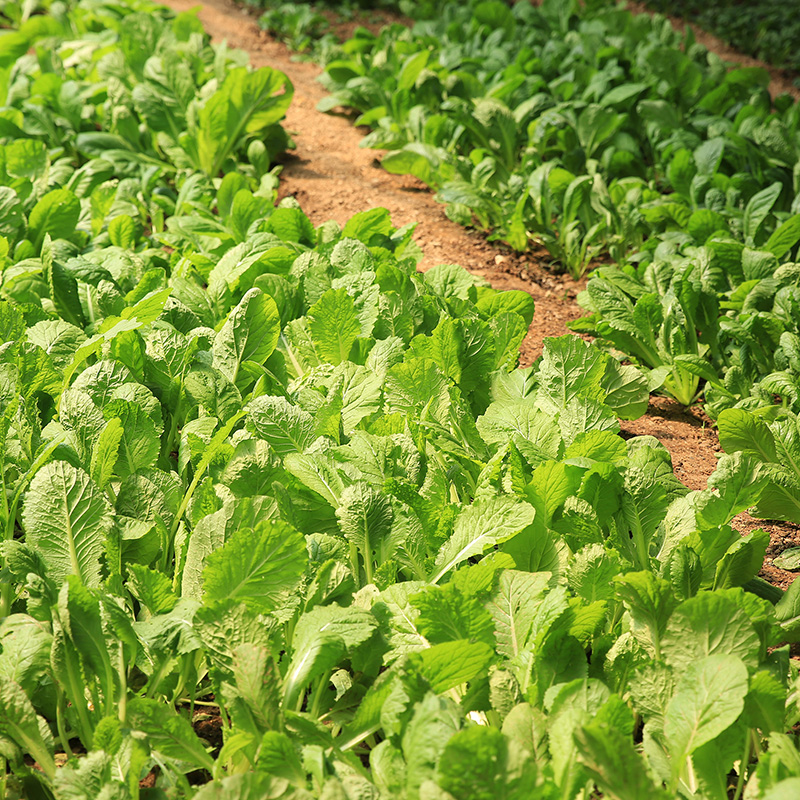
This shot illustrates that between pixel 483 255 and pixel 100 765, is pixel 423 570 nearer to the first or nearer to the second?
pixel 100 765

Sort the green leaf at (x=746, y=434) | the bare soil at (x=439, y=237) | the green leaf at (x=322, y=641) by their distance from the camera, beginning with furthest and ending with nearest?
the bare soil at (x=439, y=237) < the green leaf at (x=746, y=434) < the green leaf at (x=322, y=641)

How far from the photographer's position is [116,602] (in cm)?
141

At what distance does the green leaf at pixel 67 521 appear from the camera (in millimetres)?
1568

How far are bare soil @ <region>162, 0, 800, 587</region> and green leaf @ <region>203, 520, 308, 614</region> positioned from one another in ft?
3.95

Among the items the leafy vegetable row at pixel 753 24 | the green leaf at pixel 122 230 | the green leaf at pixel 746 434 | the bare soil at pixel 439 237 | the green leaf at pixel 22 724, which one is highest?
the leafy vegetable row at pixel 753 24

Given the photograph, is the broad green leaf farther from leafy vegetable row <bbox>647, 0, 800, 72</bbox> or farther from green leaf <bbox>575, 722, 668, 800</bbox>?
leafy vegetable row <bbox>647, 0, 800, 72</bbox>

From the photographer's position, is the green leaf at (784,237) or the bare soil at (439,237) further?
the green leaf at (784,237)

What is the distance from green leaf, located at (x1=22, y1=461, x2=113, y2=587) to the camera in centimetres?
157

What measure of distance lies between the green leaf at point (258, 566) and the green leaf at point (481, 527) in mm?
332

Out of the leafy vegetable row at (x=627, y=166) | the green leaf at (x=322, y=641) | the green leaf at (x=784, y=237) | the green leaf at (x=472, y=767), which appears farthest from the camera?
the green leaf at (x=784, y=237)

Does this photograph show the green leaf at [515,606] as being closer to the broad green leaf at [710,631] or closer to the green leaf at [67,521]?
the broad green leaf at [710,631]

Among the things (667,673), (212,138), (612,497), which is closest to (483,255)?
(212,138)

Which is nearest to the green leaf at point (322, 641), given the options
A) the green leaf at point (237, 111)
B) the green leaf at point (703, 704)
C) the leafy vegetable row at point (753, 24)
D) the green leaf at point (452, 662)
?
the green leaf at point (452, 662)

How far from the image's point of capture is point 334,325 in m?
2.18
